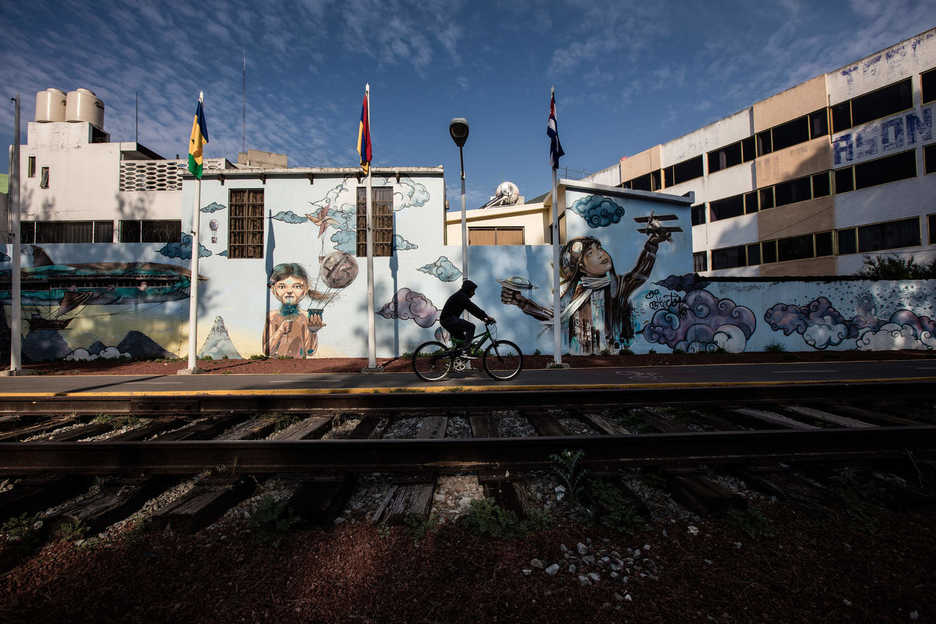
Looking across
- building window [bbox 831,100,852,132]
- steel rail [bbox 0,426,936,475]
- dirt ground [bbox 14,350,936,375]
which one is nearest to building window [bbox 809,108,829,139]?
building window [bbox 831,100,852,132]

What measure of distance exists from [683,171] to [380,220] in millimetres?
26242

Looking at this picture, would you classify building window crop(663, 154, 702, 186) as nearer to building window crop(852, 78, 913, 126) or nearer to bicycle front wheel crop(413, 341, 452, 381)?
building window crop(852, 78, 913, 126)

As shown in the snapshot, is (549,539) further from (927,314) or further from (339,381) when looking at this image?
(927,314)

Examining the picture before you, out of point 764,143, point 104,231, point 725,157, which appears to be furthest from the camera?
point 725,157

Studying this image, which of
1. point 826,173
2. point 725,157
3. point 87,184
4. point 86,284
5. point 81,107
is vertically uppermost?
point 725,157

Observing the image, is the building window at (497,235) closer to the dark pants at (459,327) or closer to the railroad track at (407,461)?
the dark pants at (459,327)

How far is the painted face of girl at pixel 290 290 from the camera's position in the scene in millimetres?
13578

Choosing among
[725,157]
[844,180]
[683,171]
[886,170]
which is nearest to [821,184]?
[844,180]

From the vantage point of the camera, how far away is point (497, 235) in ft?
57.0

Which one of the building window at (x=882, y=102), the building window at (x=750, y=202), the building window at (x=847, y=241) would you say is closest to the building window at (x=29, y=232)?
the building window at (x=750, y=202)

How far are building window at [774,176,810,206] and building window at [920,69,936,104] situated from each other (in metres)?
5.28

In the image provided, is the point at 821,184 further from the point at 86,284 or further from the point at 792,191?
the point at 86,284

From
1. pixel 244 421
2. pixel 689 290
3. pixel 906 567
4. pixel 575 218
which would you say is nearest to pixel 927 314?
pixel 689 290

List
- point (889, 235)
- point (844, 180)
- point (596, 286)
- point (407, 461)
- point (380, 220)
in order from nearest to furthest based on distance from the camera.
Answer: point (407, 461), point (596, 286), point (380, 220), point (889, 235), point (844, 180)
